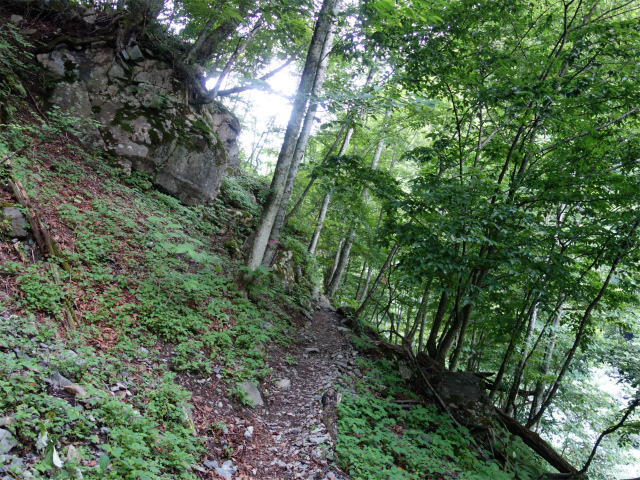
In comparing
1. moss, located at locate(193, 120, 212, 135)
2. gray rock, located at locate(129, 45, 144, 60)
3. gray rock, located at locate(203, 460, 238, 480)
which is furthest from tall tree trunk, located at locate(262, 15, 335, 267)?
gray rock, located at locate(129, 45, 144, 60)

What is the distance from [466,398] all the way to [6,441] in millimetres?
6830

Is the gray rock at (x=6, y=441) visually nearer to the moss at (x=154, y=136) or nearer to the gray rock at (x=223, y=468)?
the gray rock at (x=223, y=468)

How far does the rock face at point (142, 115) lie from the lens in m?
7.80

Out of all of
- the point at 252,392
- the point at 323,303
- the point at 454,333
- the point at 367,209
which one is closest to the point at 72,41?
the point at 367,209

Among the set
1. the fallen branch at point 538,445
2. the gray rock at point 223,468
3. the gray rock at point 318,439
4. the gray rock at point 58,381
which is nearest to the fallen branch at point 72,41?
the gray rock at point 58,381

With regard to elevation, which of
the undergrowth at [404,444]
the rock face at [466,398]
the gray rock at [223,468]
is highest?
the rock face at [466,398]

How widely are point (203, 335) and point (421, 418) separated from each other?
4.01 m

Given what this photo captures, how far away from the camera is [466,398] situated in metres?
6.56

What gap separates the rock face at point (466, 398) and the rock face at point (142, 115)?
25.8ft

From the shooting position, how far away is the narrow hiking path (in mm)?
3611

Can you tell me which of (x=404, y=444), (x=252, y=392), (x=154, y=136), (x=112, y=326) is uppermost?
(x=154, y=136)

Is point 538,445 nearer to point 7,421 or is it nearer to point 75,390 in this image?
point 75,390

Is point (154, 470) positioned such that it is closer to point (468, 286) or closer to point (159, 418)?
point (159, 418)

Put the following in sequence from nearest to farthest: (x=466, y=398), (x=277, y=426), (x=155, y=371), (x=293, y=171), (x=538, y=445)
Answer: (x=155, y=371) < (x=277, y=426) < (x=466, y=398) < (x=538, y=445) < (x=293, y=171)
